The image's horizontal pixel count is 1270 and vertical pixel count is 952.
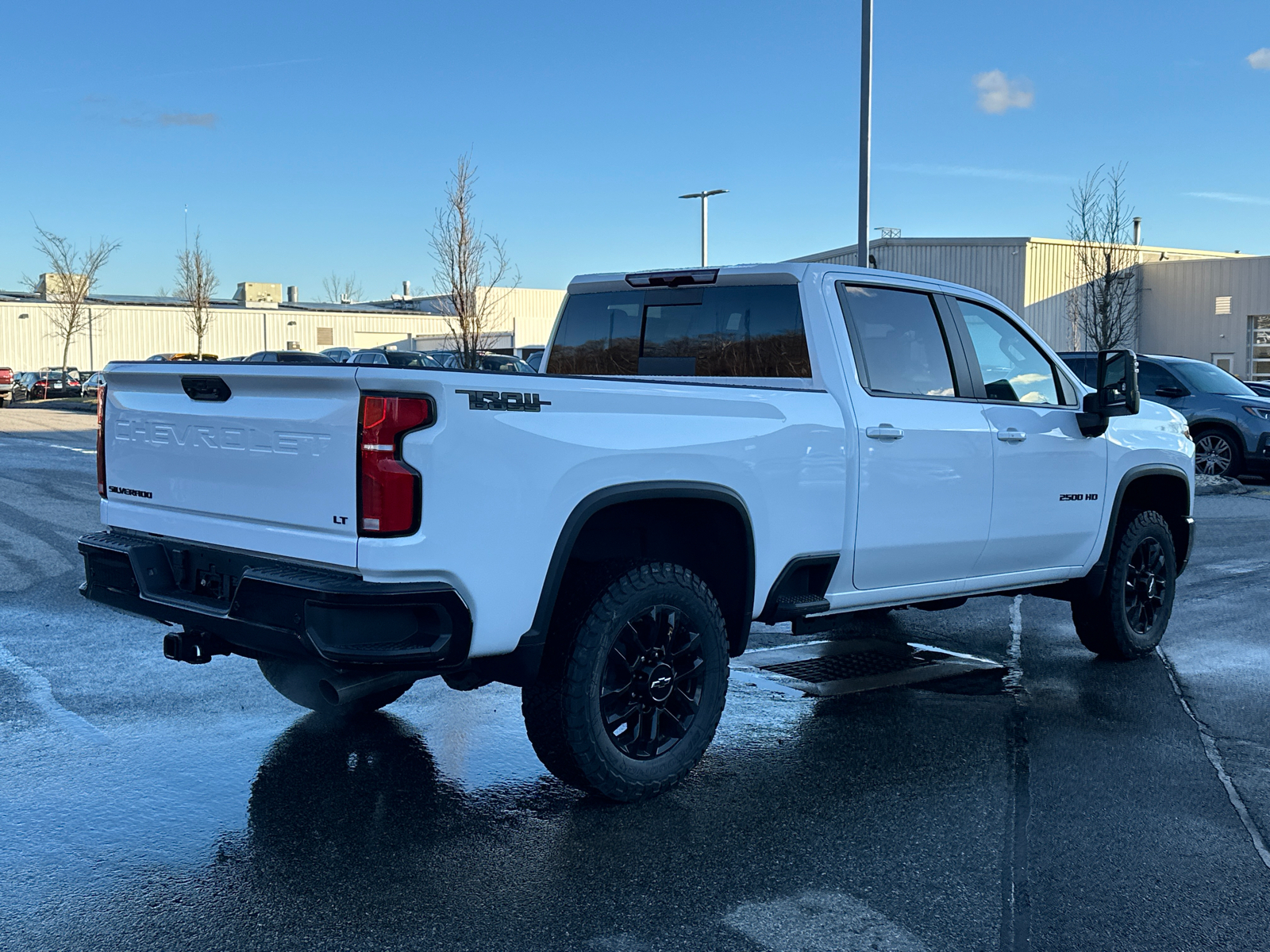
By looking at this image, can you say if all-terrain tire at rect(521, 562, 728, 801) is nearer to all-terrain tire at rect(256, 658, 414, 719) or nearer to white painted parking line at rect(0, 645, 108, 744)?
all-terrain tire at rect(256, 658, 414, 719)

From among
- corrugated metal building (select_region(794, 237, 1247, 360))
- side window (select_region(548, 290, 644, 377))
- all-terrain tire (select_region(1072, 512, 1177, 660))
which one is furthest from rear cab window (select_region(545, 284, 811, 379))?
corrugated metal building (select_region(794, 237, 1247, 360))

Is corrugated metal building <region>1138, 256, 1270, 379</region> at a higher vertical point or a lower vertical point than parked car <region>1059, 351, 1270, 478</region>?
higher

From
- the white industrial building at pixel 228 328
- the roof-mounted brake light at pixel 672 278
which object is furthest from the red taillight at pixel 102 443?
the white industrial building at pixel 228 328

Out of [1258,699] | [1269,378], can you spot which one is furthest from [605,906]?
[1269,378]

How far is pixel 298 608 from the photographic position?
12.8ft

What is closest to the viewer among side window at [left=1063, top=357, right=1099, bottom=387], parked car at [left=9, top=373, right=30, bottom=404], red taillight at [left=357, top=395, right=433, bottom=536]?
red taillight at [left=357, top=395, right=433, bottom=536]

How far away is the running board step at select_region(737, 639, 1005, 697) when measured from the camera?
6398 millimetres

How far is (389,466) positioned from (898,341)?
2.74m

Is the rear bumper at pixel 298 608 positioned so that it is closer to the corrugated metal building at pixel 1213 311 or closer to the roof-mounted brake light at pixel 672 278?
the roof-mounted brake light at pixel 672 278

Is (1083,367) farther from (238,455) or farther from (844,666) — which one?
(238,455)

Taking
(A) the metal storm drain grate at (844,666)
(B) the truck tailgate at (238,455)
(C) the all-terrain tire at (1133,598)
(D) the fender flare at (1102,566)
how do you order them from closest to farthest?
(B) the truck tailgate at (238,455), (A) the metal storm drain grate at (844,666), (D) the fender flare at (1102,566), (C) the all-terrain tire at (1133,598)

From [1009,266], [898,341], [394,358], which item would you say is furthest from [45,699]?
[1009,266]

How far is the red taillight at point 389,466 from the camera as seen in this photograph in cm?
378

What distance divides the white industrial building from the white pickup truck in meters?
57.3
